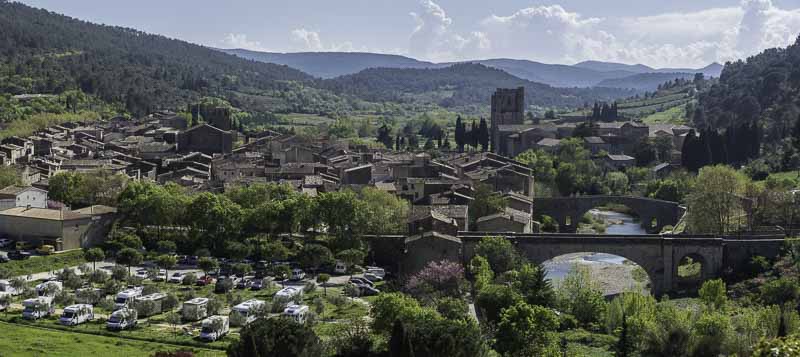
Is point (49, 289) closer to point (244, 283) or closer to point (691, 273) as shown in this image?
point (244, 283)

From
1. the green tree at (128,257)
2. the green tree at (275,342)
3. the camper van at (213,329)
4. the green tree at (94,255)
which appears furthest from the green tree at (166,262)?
the green tree at (275,342)

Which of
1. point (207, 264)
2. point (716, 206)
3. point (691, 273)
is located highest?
point (716, 206)

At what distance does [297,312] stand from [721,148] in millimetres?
59333

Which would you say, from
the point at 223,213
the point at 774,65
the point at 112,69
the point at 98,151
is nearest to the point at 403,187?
the point at 223,213

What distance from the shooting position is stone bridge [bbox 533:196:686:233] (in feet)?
230

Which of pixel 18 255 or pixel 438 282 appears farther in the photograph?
pixel 18 255

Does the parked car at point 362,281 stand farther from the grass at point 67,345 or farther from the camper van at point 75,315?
the camper van at point 75,315

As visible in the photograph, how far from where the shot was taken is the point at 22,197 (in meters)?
53.8

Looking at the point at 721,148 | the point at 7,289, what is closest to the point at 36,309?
the point at 7,289

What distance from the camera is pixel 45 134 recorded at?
91.8 m

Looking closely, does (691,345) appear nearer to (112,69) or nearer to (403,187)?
(403,187)

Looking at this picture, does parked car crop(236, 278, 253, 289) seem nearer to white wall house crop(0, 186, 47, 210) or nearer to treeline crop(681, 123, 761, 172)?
white wall house crop(0, 186, 47, 210)

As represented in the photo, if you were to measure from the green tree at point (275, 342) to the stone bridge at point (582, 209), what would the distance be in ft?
136

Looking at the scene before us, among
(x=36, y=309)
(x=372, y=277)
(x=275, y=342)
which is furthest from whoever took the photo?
(x=372, y=277)
